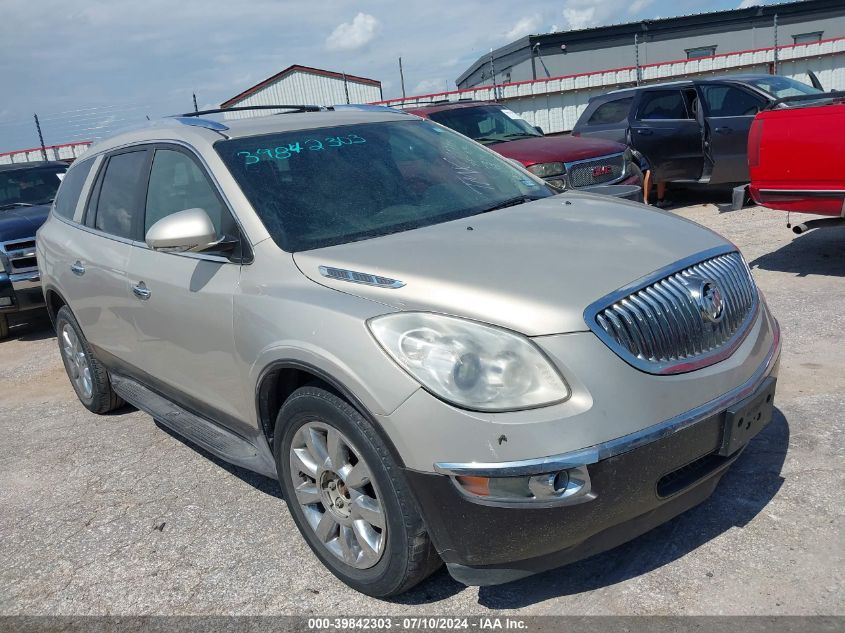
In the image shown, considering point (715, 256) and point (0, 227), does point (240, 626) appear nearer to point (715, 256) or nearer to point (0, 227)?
point (715, 256)

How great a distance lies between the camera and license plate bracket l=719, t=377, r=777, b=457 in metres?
2.69

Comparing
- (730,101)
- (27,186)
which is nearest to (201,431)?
(27,186)

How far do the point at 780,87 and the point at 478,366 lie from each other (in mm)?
9275

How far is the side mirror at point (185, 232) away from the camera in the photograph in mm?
3121

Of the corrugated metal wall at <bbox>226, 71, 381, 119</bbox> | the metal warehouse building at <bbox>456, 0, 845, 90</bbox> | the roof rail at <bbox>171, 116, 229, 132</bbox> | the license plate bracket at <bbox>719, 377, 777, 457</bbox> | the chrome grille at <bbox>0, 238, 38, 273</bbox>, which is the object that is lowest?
the license plate bracket at <bbox>719, 377, 777, 457</bbox>

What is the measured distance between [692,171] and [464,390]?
29.3ft

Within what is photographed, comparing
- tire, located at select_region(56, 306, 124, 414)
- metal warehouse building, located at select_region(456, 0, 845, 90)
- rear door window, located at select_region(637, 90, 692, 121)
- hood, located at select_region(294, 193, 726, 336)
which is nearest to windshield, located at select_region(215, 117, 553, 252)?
hood, located at select_region(294, 193, 726, 336)

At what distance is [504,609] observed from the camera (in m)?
2.76

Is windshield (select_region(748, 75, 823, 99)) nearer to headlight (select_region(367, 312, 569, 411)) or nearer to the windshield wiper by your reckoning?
the windshield wiper

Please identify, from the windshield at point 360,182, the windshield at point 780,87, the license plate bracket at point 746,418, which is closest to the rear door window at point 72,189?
the windshield at point 360,182

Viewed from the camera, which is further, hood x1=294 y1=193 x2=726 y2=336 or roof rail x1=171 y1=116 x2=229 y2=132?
roof rail x1=171 y1=116 x2=229 y2=132

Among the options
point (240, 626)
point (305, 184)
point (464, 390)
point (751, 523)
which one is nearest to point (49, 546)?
point (240, 626)

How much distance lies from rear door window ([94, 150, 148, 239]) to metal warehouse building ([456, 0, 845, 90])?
3441 centimetres

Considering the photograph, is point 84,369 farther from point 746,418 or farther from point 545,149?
point 545,149
